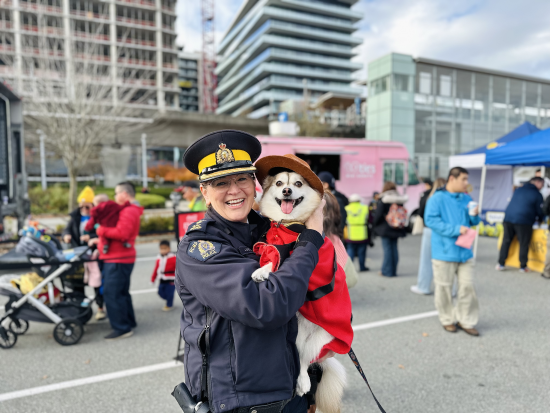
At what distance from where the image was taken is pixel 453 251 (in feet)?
13.0

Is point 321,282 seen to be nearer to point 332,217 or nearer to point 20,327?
point 332,217

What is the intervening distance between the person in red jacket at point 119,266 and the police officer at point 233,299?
3.01 m

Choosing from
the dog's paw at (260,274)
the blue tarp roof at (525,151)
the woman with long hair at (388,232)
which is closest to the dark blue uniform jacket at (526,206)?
the blue tarp roof at (525,151)

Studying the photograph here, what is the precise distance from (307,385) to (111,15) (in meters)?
59.6

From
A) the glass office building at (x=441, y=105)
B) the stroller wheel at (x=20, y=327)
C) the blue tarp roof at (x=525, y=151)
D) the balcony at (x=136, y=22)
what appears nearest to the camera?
the stroller wheel at (x=20, y=327)

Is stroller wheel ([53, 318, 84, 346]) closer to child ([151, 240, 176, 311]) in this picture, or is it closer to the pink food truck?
child ([151, 240, 176, 311])

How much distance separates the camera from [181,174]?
27.9 meters

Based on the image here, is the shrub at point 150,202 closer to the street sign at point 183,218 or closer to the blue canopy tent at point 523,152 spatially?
the street sign at point 183,218

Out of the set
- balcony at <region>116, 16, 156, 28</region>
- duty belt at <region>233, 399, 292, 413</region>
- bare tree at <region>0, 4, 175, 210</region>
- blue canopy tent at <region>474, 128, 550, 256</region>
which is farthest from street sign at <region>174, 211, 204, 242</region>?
balcony at <region>116, 16, 156, 28</region>

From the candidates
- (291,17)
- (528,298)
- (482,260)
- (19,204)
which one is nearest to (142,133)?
(19,204)

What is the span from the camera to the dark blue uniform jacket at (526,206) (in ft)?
22.1

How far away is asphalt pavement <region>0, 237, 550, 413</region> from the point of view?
2883 mm

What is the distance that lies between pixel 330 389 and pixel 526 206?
22.8 ft

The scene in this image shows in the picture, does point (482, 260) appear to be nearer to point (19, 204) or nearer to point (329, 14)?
point (19, 204)
